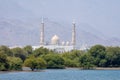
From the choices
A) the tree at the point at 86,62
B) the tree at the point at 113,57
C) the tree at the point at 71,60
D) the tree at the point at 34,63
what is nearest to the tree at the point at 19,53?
the tree at the point at 71,60

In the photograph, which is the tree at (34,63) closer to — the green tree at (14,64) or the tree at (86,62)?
→ the green tree at (14,64)

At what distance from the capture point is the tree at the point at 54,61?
10806 cm

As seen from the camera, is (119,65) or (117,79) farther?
(119,65)

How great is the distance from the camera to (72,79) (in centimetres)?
7031

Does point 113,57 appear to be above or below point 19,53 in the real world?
below

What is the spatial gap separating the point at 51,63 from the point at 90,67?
7.62 metres

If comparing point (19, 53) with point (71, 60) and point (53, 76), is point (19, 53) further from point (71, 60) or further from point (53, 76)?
point (53, 76)

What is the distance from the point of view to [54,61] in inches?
4269

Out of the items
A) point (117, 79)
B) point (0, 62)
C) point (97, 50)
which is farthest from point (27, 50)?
point (117, 79)

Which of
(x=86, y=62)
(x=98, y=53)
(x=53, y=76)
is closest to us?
(x=53, y=76)

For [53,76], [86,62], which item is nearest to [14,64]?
[53,76]

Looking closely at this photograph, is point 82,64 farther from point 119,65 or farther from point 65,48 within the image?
point 65,48

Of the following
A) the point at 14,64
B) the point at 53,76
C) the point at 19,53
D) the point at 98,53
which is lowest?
the point at 53,76

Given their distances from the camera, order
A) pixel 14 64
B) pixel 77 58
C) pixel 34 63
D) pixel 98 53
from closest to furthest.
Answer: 1. pixel 34 63
2. pixel 14 64
3. pixel 77 58
4. pixel 98 53
